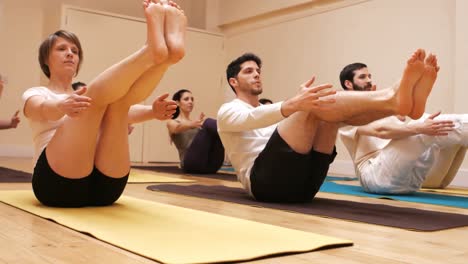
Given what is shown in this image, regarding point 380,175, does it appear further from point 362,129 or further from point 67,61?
point 67,61

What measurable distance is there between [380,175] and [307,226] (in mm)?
1339

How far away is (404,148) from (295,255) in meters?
1.73

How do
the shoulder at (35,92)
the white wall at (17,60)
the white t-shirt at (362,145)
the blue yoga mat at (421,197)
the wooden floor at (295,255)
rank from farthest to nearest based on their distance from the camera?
the white wall at (17,60), the white t-shirt at (362,145), the blue yoga mat at (421,197), the shoulder at (35,92), the wooden floor at (295,255)

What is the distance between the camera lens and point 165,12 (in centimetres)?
165

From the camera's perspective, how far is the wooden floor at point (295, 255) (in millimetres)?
1186

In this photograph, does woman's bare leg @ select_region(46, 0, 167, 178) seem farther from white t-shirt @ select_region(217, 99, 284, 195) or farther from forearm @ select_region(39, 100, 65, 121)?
white t-shirt @ select_region(217, 99, 284, 195)

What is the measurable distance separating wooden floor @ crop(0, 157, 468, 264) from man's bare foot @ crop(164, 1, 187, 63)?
1.99 feet

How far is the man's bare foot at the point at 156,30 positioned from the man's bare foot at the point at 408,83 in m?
0.79

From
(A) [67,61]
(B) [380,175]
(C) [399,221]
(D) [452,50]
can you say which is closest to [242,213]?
(C) [399,221]

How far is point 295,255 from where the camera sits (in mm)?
1251

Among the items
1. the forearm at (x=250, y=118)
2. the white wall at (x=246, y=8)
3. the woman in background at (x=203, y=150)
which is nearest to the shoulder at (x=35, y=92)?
the forearm at (x=250, y=118)

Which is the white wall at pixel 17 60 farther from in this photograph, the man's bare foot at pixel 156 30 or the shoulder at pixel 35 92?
the man's bare foot at pixel 156 30

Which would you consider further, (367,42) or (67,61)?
(367,42)

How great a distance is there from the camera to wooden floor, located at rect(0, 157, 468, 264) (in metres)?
1.19
